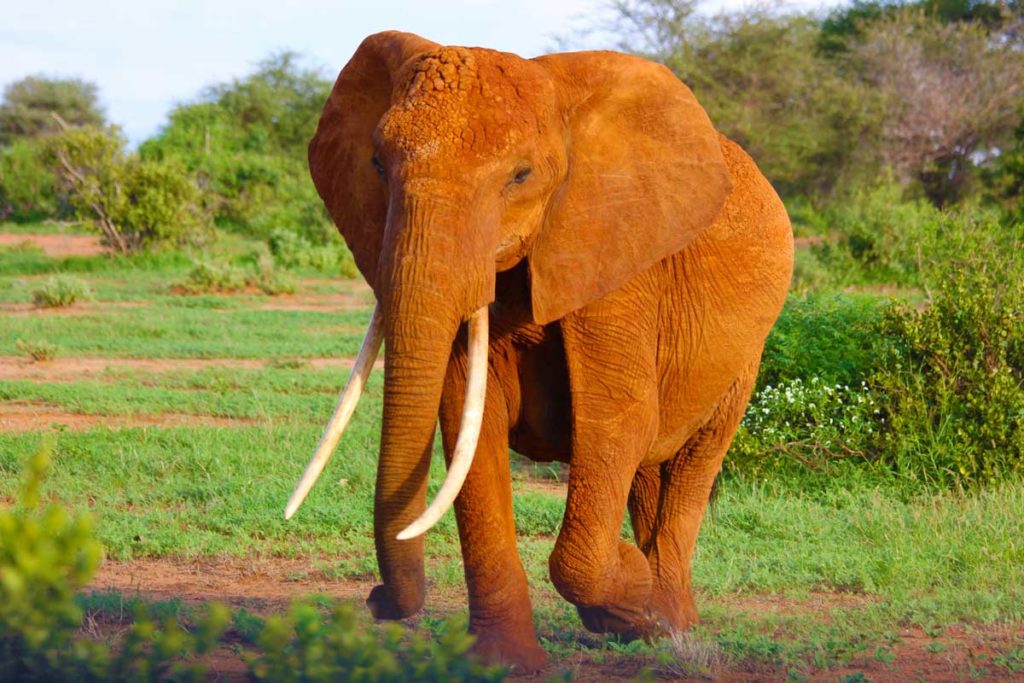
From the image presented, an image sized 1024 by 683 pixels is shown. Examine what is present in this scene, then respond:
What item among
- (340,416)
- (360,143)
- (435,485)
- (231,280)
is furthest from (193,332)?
(340,416)

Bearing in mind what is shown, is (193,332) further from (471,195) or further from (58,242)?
(58,242)

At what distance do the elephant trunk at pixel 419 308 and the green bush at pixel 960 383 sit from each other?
4383 mm

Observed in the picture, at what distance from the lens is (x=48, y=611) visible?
2428 millimetres

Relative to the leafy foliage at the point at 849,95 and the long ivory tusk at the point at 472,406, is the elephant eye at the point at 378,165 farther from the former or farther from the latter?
the leafy foliage at the point at 849,95

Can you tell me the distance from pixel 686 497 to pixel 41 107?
4340cm

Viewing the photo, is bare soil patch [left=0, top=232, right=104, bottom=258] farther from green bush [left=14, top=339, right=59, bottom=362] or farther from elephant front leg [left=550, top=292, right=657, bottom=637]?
elephant front leg [left=550, top=292, right=657, bottom=637]

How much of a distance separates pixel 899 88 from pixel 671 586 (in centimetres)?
Result: 2425

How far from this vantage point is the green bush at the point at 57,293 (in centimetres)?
1513

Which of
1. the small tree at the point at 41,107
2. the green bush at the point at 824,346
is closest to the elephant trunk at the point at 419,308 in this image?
the green bush at the point at 824,346

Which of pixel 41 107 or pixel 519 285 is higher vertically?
pixel 41 107

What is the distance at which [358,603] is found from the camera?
5.69 meters

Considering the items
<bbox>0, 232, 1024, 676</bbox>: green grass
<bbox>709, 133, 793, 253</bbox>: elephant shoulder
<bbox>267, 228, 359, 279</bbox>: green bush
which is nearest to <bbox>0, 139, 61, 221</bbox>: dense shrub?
<bbox>267, 228, 359, 279</bbox>: green bush

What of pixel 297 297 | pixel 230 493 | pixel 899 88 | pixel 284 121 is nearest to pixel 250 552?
pixel 230 493

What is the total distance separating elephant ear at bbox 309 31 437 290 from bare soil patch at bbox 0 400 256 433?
4.81 metres
